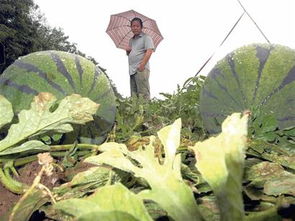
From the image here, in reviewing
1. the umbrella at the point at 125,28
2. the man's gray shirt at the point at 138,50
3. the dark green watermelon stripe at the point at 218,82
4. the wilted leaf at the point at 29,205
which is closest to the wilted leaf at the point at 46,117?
the wilted leaf at the point at 29,205

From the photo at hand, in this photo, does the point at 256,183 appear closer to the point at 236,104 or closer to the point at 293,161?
the point at 293,161

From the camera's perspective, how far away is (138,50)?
5406mm

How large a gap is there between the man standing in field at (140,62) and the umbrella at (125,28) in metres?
2.63

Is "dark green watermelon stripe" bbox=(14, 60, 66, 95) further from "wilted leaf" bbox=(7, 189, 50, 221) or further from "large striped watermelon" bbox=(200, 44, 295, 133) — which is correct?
"wilted leaf" bbox=(7, 189, 50, 221)

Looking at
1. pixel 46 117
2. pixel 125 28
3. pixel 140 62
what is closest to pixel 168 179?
pixel 46 117

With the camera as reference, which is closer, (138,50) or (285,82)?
(285,82)

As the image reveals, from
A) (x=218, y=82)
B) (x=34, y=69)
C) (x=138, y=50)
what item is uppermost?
(x=138, y=50)

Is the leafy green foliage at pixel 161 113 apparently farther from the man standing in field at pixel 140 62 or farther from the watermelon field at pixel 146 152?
the man standing in field at pixel 140 62

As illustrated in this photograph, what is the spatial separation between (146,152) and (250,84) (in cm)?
117

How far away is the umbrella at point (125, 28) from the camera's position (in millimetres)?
8258

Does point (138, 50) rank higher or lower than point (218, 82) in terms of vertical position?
higher

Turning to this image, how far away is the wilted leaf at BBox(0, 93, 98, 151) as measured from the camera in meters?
0.88

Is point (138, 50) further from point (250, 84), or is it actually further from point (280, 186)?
point (280, 186)

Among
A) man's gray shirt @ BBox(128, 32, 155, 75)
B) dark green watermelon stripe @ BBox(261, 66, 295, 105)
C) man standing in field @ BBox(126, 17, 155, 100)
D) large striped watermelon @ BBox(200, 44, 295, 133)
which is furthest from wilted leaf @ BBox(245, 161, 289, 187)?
man's gray shirt @ BBox(128, 32, 155, 75)
